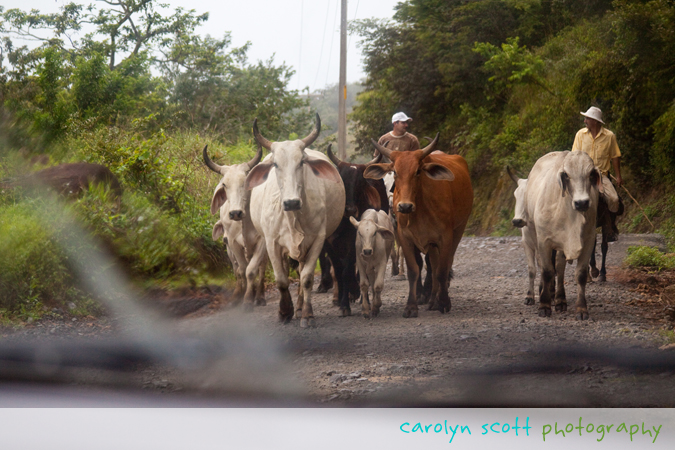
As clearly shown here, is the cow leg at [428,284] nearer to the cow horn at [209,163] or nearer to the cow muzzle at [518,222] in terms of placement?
the cow muzzle at [518,222]

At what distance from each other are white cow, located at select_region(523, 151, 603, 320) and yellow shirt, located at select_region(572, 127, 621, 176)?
2.86ft

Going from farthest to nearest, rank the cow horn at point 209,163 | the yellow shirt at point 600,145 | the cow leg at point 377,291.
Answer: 1. the yellow shirt at point 600,145
2. the cow leg at point 377,291
3. the cow horn at point 209,163

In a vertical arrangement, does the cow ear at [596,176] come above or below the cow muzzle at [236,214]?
above

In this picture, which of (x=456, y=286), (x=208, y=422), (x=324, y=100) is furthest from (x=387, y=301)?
(x=208, y=422)

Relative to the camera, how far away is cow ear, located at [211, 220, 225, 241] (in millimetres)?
5723

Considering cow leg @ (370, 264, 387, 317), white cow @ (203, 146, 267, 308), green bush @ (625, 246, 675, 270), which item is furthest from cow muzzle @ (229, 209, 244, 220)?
green bush @ (625, 246, 675, 270)

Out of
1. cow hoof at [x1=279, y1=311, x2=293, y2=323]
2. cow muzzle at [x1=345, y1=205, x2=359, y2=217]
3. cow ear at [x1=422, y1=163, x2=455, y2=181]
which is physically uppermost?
cow ear at [x1=422, y1=163, x2=455, y2=181]

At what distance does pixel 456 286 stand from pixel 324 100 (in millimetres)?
3131

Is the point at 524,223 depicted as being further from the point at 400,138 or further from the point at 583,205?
the point at 400,138

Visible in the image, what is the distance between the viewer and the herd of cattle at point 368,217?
16.9 feet

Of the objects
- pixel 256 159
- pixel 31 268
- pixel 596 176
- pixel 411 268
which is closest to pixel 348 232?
pixel 411 268

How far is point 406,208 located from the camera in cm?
545

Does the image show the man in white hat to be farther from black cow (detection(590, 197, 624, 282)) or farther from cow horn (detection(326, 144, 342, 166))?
cow horn (detection(326, 144, 342, 166))

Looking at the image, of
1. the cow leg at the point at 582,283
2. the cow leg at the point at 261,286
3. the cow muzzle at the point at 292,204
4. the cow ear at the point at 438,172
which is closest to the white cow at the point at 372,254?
the cow ear at the point at 438,172
